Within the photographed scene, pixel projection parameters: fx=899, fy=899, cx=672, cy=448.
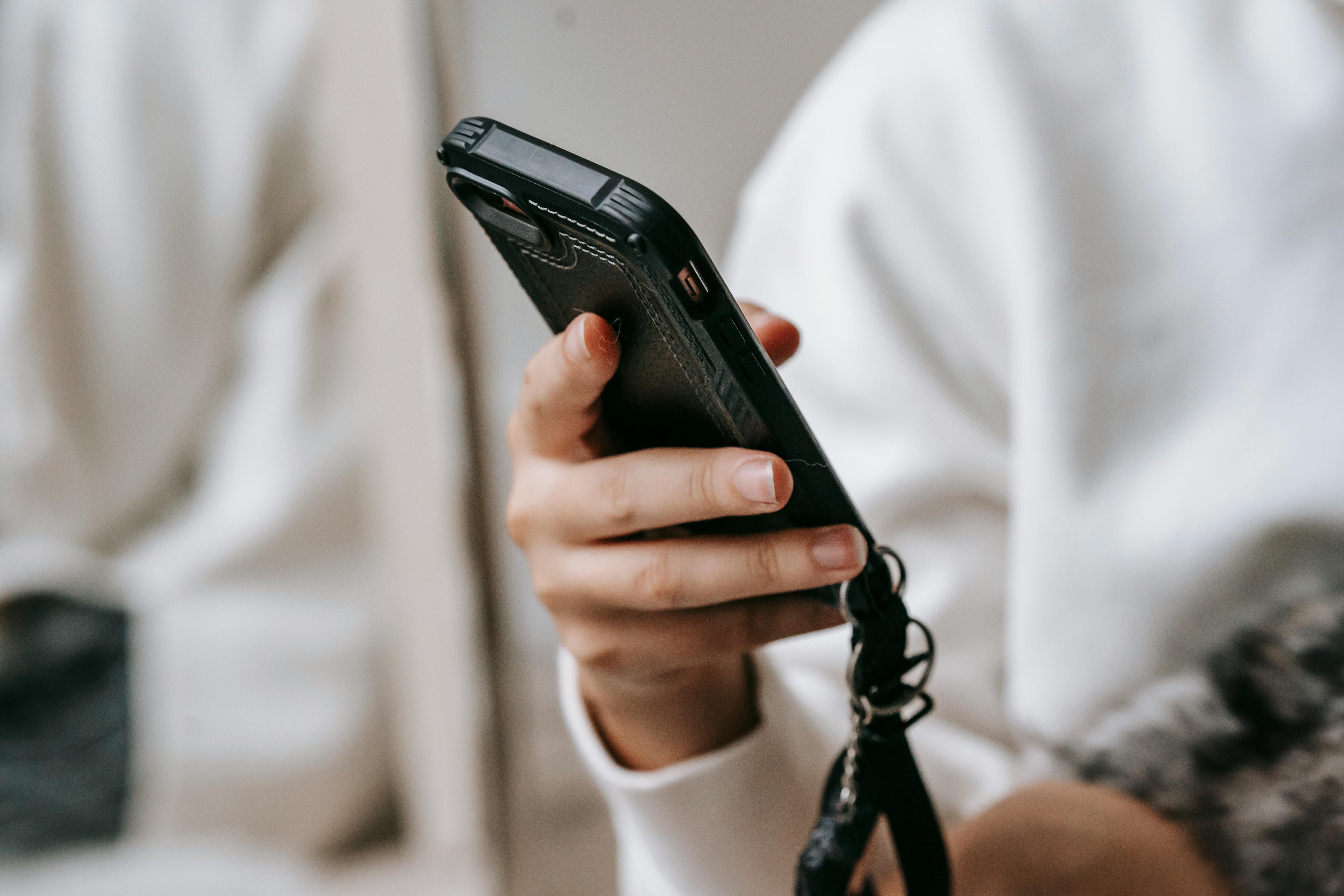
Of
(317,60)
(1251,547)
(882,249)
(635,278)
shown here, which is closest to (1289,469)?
(1251,547)

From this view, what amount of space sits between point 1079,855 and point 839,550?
0.44 ft

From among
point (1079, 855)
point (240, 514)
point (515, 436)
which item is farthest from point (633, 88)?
point (240, 514)

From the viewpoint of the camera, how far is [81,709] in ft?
1.72

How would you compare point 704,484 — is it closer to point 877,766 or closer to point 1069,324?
point 877,766

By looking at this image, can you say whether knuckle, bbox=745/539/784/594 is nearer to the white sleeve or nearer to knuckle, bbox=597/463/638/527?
knuckle, bbox=597/463/638/527

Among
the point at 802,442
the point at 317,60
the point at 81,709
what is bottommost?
the point at 81,709

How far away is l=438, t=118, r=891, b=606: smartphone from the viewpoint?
13cm

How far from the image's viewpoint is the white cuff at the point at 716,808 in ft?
0.75

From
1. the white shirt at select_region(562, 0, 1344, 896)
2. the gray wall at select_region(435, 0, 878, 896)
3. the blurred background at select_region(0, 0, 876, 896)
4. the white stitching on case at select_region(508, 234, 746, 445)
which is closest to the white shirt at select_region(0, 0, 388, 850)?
the blurred background at select_region(0, 0, 876, 896)

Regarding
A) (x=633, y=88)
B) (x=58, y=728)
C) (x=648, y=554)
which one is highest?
(x=633, y=88)

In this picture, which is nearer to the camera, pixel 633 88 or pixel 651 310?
pixel 651 310

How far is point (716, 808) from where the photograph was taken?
0.76 feet

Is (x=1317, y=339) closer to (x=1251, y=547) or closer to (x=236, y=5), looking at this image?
(x=1251, y=547)

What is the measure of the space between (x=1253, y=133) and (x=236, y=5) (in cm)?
50
